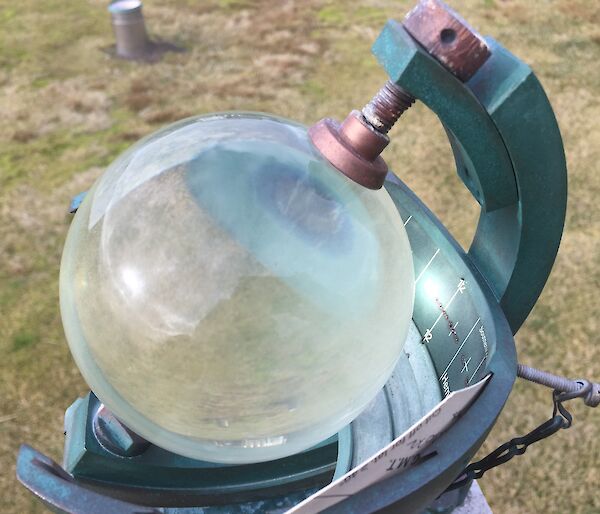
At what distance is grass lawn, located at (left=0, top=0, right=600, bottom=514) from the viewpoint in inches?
79.4

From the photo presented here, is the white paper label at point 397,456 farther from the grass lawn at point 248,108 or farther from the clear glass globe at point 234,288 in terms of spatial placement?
the grass lawn at point 248,108

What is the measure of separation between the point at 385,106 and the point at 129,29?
301 cm

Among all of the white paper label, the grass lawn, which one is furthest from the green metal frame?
the grass lawn

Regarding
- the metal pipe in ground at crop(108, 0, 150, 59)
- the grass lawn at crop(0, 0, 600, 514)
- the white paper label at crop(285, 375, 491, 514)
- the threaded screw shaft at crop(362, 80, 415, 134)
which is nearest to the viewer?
the white paper label at crop(285, 375, 491, 514)

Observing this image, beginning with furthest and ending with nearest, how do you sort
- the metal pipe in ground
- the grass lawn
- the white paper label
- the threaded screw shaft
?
1. the metal pipe in ground
2. the grass lawn
3. the threaded screw shaft
4. the white paper label

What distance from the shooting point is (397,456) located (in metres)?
0.73

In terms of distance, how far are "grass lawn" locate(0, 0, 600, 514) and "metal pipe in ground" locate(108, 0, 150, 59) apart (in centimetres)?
12

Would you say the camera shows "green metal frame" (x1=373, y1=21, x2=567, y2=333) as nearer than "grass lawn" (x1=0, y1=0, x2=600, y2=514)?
Yes

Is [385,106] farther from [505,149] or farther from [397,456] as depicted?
[397,456]

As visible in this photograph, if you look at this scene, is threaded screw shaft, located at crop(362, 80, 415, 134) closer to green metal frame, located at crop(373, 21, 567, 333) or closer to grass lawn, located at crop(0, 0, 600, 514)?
green metal frame, located at crop(373, 21, 567, 333)

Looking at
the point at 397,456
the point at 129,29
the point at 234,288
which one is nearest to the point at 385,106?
the point at 234,288

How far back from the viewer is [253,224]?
2.39 feet

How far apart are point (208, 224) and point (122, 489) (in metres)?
0.56

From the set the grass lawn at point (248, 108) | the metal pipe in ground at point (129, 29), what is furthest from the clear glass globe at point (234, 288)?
the metal pipe in ground at point (129, 29)
